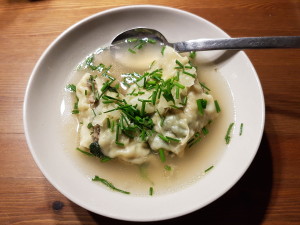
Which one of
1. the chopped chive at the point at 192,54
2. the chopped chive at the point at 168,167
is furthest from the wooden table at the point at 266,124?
the chopped chive at the point at 192,54

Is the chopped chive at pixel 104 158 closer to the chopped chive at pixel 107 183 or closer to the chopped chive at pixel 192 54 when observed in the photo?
the chopped chive at pixel 107 183

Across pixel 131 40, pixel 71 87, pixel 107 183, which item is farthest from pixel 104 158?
pixel 131 40

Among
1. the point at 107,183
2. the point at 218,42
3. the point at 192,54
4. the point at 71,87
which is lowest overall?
the point at 107,183

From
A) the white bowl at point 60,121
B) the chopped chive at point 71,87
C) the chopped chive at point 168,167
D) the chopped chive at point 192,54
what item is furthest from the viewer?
the chopped chive at point 192,54

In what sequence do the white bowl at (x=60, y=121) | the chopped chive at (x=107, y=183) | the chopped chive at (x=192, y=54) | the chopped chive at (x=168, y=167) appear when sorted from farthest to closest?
Answer: the chopped chive at (x=192, y=54), the chopped chive at (x=168, y=167), the chopped chive at (x=107, y=183), the white bowl at (x=60, y=121)

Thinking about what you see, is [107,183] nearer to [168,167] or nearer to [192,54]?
[168,167]

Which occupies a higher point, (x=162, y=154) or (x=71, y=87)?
(x=71, y=87)
